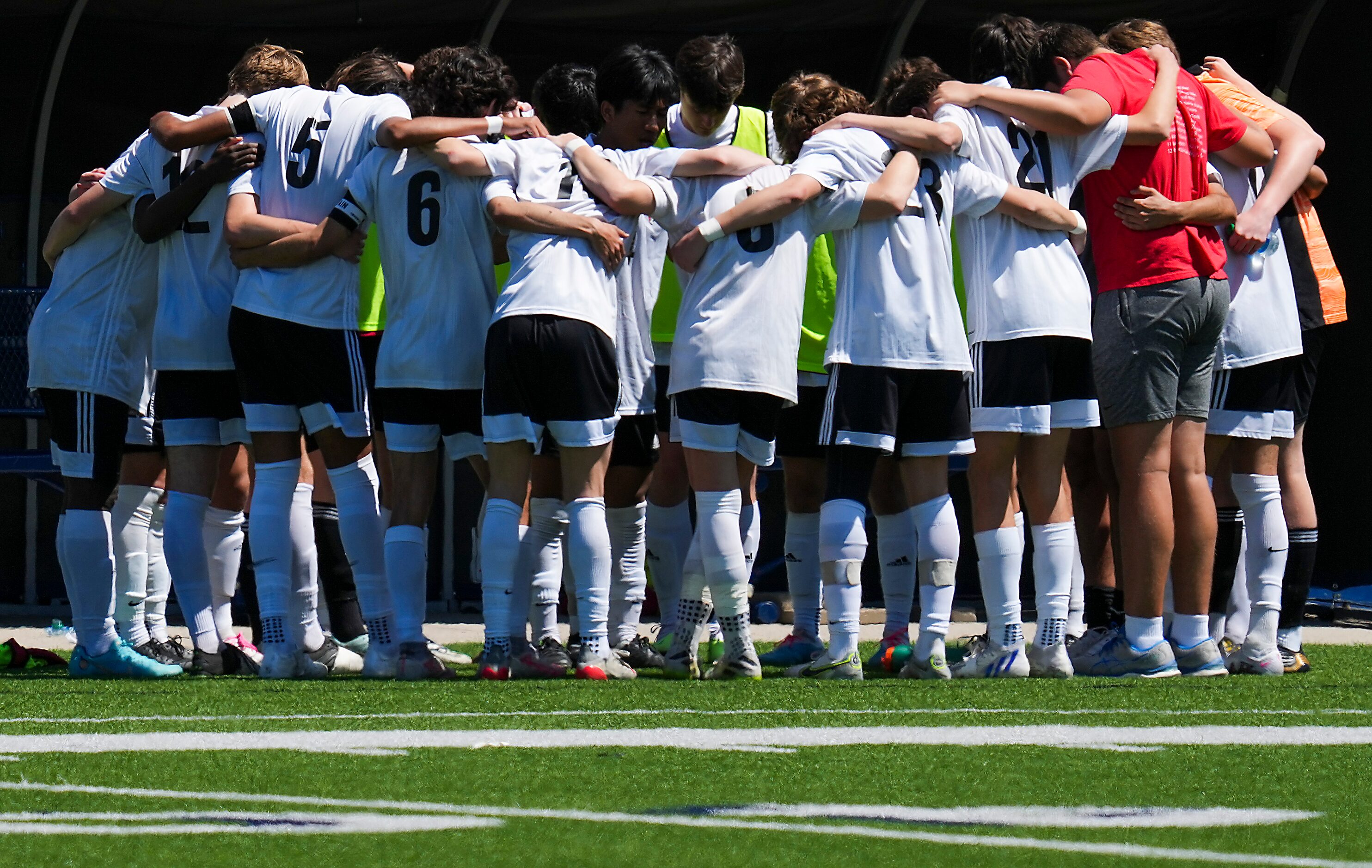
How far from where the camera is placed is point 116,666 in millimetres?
5438

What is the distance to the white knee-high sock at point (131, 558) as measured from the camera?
227 inches

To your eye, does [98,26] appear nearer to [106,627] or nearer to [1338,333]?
[106,627]

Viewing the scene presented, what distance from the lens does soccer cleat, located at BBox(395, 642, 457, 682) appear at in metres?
5.01

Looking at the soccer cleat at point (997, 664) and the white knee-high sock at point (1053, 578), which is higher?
the white knee-high sock at point (1053, 578)

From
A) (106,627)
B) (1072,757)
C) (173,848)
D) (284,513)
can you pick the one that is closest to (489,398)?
(284,513)

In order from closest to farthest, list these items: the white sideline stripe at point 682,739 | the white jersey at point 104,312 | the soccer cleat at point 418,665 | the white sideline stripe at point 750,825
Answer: the white sideline stripe at point 750,825 < the white sideline stripe at point 682,739 < the soccer cleat at point 418,665 < the white jersey at point 104,312

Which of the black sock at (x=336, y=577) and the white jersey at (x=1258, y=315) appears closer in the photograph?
the white jersey at (x=1258, y=315)

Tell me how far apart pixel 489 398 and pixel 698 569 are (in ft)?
2.62

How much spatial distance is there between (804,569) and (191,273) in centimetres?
208

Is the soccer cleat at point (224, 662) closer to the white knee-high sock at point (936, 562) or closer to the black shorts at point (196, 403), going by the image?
the black shorts at point (196, 403)

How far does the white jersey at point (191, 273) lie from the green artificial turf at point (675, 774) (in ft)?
3.31

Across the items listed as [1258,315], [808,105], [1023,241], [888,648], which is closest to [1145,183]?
[1023,241]

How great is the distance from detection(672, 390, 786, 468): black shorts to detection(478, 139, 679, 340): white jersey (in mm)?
349

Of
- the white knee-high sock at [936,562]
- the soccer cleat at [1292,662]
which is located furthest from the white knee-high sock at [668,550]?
the soccer cleat at [1292,662]
